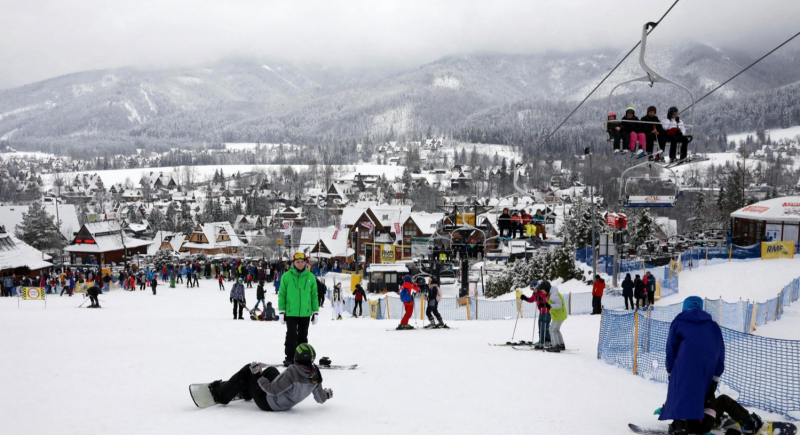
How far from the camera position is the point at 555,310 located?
9.21 metres

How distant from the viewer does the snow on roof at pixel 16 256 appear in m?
30.5

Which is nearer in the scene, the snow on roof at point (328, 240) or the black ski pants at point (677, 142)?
the black ski pants at point (677, 142)

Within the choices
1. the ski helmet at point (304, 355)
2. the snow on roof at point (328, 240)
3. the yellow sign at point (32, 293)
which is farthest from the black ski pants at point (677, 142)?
the snow on roof at point (328, 240)

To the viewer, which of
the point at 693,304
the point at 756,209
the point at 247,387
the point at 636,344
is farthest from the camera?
the point at 756,209

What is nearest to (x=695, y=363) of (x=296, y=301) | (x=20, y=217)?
(x=296, y=301)

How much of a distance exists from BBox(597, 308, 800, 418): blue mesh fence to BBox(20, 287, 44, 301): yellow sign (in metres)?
19.7

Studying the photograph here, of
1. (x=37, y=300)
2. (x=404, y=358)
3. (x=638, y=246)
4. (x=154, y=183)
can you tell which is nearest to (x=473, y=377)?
(x=404, y=358)

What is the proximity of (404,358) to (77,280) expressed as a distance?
26253mm

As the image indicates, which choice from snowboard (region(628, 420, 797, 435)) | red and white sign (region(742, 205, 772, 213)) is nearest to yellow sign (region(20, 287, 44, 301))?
snowboard (region(628, 420, 797, 435))

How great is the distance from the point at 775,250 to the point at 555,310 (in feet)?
72.0

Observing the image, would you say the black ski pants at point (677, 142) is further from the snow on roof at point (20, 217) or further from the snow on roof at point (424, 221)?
the snow on roof at point (20, 217)

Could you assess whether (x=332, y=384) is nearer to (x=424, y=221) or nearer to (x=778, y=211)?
(x=778, y=211)

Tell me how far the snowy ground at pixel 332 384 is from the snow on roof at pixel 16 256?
877 inches

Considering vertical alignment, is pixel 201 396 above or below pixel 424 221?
above
